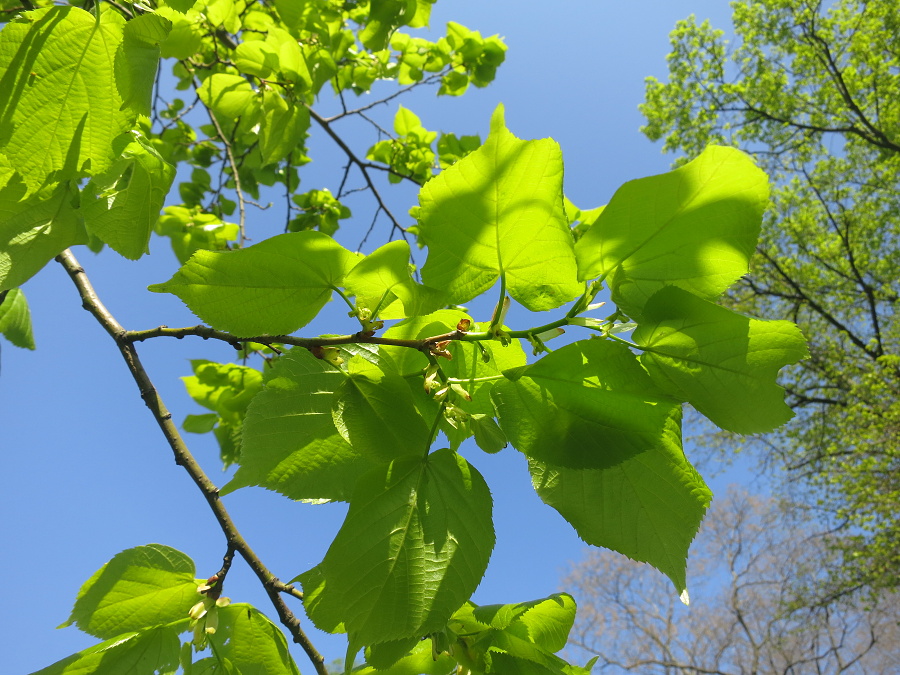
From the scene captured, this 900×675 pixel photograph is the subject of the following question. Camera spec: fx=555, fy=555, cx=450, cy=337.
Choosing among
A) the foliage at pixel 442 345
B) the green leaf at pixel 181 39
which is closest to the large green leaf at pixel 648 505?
the foliage at pixel 442 345

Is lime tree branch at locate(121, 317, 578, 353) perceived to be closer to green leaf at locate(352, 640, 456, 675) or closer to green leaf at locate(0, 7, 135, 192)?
green leaf at locate(0, 7, 135, 192)

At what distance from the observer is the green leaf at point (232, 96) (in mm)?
1533

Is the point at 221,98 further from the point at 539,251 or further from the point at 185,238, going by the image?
the point at 539,251

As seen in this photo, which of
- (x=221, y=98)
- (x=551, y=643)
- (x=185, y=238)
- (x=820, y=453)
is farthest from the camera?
(x=820, y=453)

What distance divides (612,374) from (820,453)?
8896 millimetres

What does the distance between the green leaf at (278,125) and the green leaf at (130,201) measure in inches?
30.9

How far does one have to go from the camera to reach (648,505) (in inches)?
19.3

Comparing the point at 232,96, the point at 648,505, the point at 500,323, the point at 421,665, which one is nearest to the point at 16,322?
the point at 232,96

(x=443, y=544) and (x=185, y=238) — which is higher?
(x=185, y=238)

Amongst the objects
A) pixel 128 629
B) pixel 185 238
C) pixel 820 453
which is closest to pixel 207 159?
pixel 185 238

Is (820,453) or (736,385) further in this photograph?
(820,453)

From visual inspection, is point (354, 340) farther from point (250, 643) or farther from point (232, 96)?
point (232, 96)

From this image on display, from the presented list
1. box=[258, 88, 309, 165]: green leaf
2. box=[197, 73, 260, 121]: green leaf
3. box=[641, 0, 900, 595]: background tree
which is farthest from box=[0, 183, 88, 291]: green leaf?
box=[641, 0, 900, 595]: background tree

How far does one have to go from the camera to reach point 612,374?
45cm
